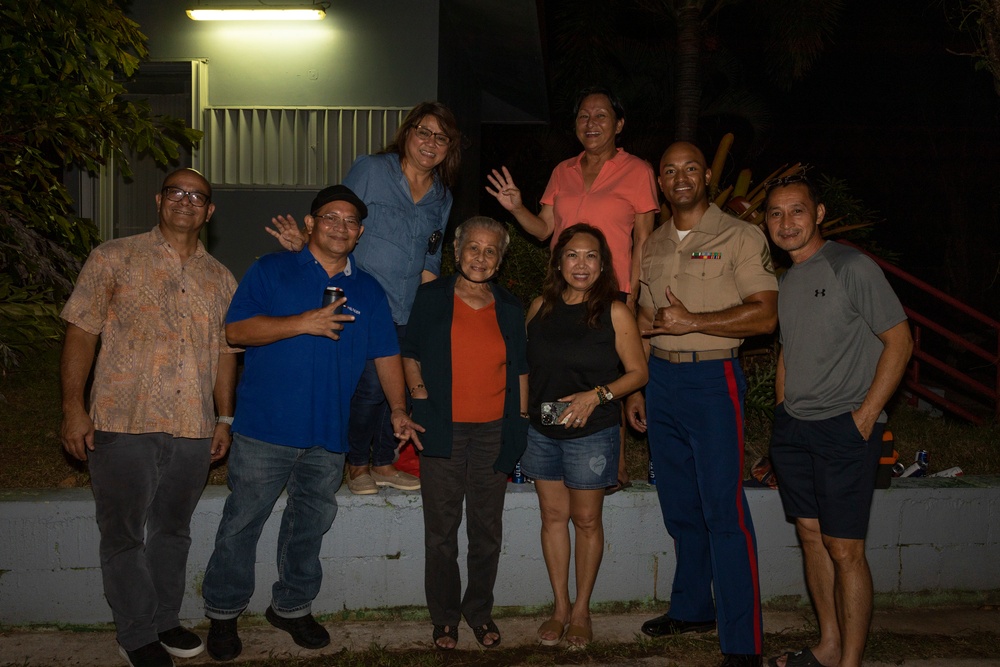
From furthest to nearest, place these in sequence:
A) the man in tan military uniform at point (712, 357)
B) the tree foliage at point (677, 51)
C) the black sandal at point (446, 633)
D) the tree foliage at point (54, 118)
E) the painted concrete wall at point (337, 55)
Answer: the tree foliage at point (677, 51)
the painted concrete wall at point (337, 55)
the tree foliage at point (54, 118)
the black sandal at point (446, 633)
the man in tan military uniform at point (712, 357)

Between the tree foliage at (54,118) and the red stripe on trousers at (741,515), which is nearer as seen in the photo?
the red stripe on trousers at (741,515)

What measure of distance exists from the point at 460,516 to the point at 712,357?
1.55 m

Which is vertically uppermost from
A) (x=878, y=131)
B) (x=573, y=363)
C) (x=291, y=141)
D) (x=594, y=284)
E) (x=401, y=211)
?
(x=878, y=131)

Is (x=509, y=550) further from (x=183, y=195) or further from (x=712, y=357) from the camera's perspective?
(x=183, y=195)

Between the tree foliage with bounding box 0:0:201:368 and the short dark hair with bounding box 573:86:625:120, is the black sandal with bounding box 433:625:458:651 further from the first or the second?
the tree foliage with bounding box 0:0:201:368

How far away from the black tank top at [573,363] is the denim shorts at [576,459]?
0.05 m

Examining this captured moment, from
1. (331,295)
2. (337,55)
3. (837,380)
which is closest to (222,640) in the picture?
(331,295)

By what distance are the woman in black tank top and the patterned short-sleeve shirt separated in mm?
1686

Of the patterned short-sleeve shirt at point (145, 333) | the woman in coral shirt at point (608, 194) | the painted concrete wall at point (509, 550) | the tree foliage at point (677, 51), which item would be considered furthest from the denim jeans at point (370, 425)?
the tree foliage at point (677, 51)

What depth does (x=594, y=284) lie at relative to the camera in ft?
14.5

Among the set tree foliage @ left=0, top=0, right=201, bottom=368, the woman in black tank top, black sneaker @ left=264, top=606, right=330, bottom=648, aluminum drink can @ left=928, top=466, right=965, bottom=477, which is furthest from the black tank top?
tree foliage @ left=0, top=0, right=201, bottom=368

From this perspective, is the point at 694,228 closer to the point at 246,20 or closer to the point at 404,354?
the point at 404,354

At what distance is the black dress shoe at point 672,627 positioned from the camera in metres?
→ 4.71

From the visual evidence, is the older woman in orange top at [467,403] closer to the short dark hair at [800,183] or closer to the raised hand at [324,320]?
the raised hand at [324,320]
